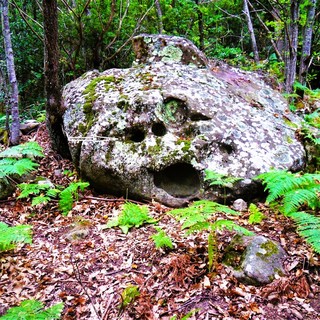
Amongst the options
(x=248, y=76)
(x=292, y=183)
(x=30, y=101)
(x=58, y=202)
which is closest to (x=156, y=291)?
(x=292, y=183)

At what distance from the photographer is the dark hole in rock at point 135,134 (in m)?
5.36

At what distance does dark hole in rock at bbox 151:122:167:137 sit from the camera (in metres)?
5.32

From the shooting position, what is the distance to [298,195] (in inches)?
139

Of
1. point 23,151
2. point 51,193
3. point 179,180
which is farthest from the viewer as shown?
point 179,180

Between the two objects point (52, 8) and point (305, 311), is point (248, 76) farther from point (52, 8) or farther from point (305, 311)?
point (305, 311)

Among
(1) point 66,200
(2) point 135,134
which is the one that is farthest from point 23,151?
(2) point 135,134

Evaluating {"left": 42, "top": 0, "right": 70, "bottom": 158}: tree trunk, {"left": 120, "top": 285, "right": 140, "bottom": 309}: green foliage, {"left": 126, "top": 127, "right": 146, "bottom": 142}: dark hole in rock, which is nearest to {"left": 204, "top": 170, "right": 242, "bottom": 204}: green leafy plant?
{"left": 126, "top": 127, "right": 146, "bottom": 142}: dark hole in rock

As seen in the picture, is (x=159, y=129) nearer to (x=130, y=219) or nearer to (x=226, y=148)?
(x=226, y=148)

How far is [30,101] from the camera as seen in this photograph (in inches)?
462

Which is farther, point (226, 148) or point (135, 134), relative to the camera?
point (135, 134)

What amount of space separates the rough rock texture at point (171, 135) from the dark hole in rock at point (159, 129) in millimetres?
19

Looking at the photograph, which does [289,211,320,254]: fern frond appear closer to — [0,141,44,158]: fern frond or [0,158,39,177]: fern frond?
[0,158,39,177]: fern frond

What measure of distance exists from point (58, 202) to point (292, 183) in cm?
384

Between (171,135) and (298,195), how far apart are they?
2425mm
